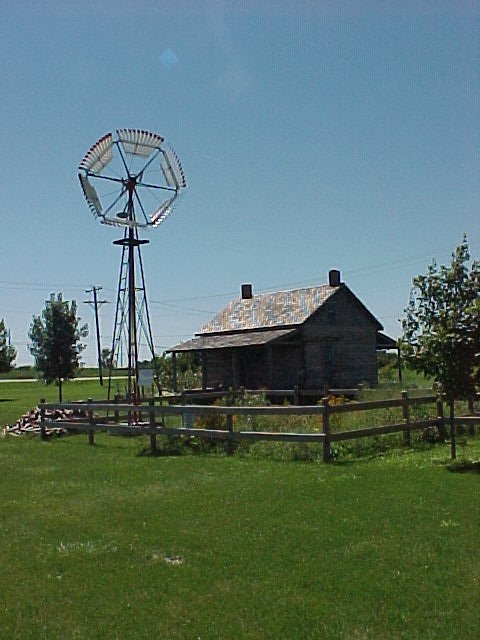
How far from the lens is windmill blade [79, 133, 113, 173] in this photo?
953 inches

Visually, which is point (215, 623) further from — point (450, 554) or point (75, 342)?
point (75, 342)

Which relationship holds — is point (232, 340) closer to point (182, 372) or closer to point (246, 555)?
point (182, 372)

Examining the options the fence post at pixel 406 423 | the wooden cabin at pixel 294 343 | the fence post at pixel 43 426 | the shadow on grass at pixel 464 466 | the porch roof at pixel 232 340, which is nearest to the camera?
the shadow on grass at pixel 464 466

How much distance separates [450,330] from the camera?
13.1 metres

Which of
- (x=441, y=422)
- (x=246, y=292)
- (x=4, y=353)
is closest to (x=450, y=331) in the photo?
(x=441, y=422)

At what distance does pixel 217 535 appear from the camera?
333 inches

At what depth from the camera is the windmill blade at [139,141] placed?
24781 mm

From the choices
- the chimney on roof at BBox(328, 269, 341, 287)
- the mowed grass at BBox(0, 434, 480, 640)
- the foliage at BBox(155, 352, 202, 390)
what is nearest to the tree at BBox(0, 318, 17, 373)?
the foliage at BBox(155, 352, 202, 390)

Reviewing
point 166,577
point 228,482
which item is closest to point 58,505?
point 228,482

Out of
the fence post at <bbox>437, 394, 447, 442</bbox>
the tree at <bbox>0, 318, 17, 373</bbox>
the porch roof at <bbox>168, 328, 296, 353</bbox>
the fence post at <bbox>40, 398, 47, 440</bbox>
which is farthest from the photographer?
the tree at <bbox>0, 318, 17, 373</bbox>

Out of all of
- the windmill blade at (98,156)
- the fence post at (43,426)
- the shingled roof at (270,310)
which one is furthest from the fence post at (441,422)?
the shingled roof at (270,310)

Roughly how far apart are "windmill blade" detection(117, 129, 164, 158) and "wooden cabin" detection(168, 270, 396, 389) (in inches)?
391

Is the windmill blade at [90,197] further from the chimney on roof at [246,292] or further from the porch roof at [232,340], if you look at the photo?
the chimney on roof at [246,292]

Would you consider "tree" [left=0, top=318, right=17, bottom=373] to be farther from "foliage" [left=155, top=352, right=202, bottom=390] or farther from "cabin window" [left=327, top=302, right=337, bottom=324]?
"cabin window" [left=327, top=302, right=337, bottom=324]
